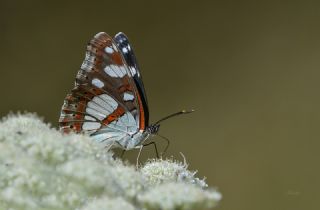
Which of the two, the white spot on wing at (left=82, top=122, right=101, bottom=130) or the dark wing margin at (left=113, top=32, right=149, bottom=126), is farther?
the white spot on wing at (left=82, top=122, right=101, bottom=130)

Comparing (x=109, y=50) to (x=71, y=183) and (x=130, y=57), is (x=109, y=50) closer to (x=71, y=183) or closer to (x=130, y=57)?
(x=130, y=57)

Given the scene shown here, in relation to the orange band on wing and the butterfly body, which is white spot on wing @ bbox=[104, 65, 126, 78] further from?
the orange band on wing

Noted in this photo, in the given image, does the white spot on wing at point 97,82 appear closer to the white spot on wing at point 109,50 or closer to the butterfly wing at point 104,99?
the butterfly wing at point 104,99

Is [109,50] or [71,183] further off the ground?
[109,50]

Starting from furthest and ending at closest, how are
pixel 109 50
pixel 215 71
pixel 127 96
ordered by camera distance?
1. pixel 215 71
2. pixel 127 96
3. pixel 109 50

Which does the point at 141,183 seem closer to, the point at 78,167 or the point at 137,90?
the point at 78,167

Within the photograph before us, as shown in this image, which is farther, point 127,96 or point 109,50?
point 127,96

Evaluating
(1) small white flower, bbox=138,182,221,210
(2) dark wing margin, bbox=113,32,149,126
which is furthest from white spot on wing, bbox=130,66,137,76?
(1) small white flower, bbox=138,182,221,210

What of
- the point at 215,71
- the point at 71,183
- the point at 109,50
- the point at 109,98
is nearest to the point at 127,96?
the point at 109,98
